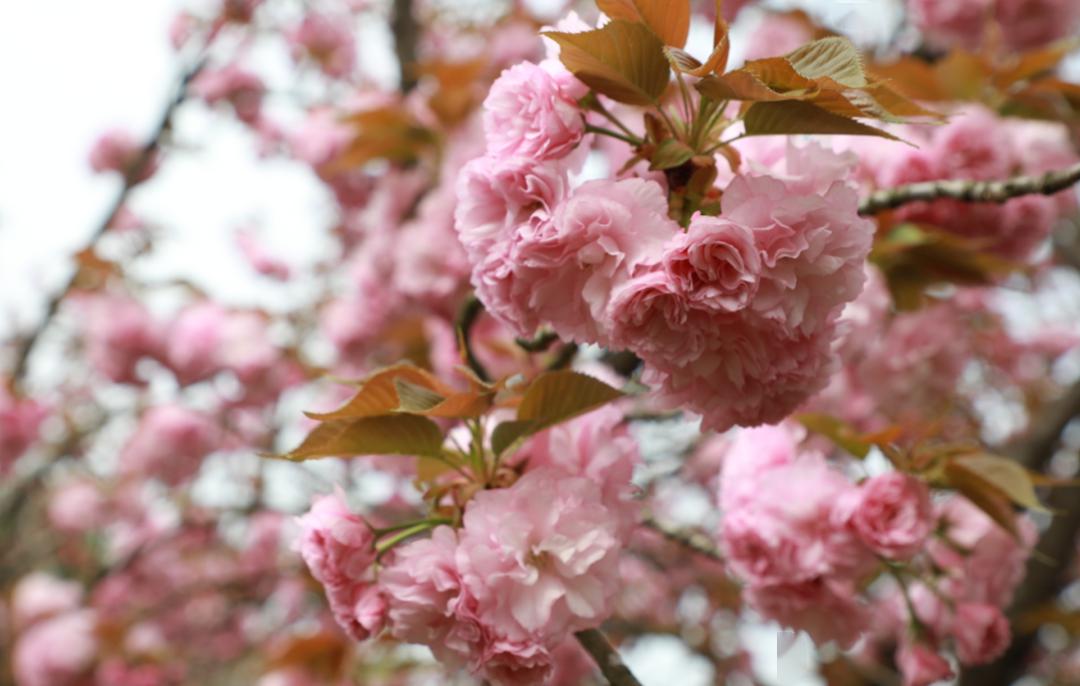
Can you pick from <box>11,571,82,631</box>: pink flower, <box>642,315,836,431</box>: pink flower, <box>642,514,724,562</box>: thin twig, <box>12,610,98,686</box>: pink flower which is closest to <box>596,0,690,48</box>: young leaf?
<box>642,315,836,431</box>: pink flower

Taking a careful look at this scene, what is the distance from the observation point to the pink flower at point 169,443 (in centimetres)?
310

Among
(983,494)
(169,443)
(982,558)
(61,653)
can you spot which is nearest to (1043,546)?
(982,558)

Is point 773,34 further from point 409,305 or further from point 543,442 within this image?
point 543,442

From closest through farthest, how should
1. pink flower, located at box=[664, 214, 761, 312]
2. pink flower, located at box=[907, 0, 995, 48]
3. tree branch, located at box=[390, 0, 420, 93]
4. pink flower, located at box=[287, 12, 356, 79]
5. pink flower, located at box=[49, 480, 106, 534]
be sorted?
pink flower, located at box=[664, 214, 761, 312]
pink flower, located at box=[907, 0, 995, 48]
tree branch, located at box=[390, 0, 420, 93]
pink flower, located at box=[287, 12, 356, 79]
pink flower, located at box=[49, 480, 106, 534]

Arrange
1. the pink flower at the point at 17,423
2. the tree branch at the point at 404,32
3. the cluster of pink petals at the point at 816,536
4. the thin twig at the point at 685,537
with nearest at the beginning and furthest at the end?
the cluster of pink petals at the point at 816,536
the thin twig at the point at 685,537
the tree branch at the point at 404,32
the pink flower at the point at 17,423

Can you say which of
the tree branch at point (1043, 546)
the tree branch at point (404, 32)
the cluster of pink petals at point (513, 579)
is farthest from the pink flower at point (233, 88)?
the cluster of pink petals at point (513, 579)

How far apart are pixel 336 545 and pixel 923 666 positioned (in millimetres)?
752

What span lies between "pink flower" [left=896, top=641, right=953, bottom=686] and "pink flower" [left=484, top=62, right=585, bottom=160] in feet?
2.62

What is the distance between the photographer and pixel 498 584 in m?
0.73

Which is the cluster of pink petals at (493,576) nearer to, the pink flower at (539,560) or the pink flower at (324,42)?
the pink flower at (539,560)

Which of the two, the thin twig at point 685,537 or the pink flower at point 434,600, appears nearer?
the pink flower at point 434,600

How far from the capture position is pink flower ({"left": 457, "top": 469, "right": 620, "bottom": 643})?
0.73m

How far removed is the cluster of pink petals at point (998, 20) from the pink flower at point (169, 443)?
2521mm

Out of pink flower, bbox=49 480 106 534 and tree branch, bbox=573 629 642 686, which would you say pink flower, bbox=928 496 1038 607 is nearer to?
tree branch, bbox=573 629 642 686
